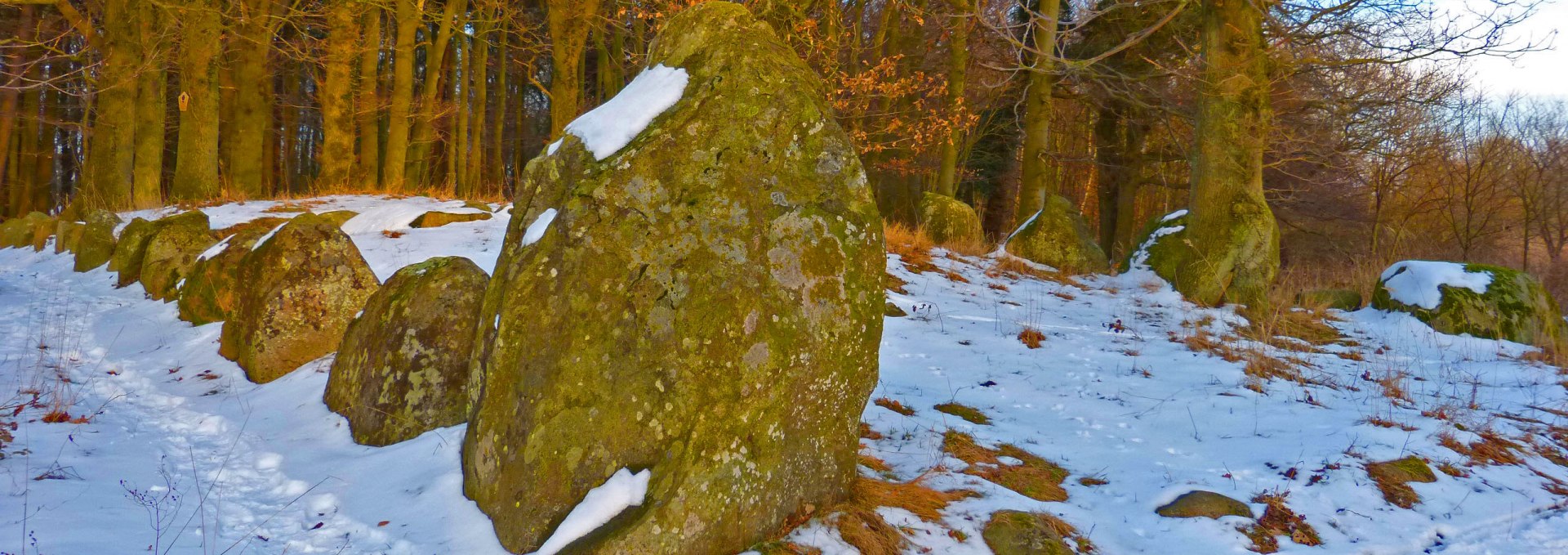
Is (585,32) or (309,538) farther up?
(585,32)

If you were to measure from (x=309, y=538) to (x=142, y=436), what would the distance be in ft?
5.64

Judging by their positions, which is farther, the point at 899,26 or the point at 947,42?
the point at 899,26

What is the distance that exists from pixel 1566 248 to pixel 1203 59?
15204mm

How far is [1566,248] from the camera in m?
17.3

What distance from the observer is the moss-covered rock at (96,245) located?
8.87 metres

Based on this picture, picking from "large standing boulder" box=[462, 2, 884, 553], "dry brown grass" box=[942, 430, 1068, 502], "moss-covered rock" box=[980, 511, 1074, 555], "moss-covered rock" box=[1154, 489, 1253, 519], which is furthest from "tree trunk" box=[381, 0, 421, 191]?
"moss-covered rock" box=[1154, 489, 1253, 519]

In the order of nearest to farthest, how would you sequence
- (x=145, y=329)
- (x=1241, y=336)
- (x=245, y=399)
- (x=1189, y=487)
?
(x=1189, y=487) → (x=245, y=399) → (x=145, y=329) → (x=1241, y=336)

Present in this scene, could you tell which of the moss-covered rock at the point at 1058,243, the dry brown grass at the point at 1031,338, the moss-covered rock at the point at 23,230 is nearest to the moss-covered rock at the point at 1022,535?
the dry brown grass at the point at 1031,338

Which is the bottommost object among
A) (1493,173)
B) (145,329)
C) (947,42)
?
(145,329)

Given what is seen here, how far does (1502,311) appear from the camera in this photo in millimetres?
7281

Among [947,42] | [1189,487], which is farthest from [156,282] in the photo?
[947,42]

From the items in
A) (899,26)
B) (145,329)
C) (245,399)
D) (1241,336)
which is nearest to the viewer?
(245,399)

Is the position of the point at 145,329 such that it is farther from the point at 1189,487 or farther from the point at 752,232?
the point at 1189,487

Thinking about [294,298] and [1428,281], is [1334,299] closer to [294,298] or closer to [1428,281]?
[1428,281]
